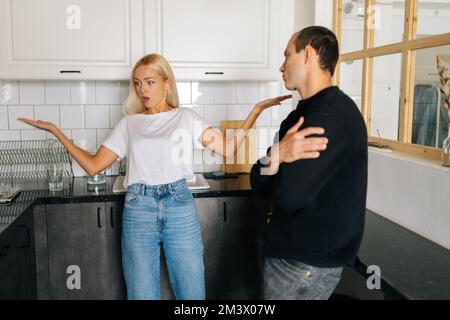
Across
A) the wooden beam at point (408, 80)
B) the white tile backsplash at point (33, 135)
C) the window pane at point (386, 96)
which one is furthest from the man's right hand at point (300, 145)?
the white tile backsplash at point (33, 135)

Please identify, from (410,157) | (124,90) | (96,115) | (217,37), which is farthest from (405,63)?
(96,115)

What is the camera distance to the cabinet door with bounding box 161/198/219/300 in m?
2.65

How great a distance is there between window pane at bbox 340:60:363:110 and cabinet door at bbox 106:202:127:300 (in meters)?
1.46

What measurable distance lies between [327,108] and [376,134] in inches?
53.2

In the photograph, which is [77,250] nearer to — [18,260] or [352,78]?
[18,260]

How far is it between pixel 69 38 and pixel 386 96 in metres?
Answer: 1.72

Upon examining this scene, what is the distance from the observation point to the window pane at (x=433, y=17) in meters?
2.02

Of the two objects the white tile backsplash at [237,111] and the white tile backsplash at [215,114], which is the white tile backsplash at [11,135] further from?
the white tile backsplash at [237,111]

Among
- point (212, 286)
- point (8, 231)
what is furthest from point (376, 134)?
point (8, 231)

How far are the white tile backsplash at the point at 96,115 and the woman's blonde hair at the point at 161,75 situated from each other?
0.79m

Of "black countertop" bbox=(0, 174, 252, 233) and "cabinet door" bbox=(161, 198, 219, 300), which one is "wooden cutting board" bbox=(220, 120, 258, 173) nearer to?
"black countertop" bbox=(0, 174, 252, 233)

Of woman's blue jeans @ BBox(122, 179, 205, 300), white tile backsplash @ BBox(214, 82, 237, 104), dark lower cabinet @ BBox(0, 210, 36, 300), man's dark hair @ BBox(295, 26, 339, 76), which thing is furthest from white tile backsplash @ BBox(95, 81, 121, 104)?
man's dark hair @ BBox(295, 26, 339, 76)

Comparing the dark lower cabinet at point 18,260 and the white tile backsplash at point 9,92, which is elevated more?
the white tile backsplash at point 9,92

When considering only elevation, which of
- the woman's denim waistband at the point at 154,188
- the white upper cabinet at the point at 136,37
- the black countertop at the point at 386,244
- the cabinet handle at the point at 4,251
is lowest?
the cabinet handle at the point at 4,251
